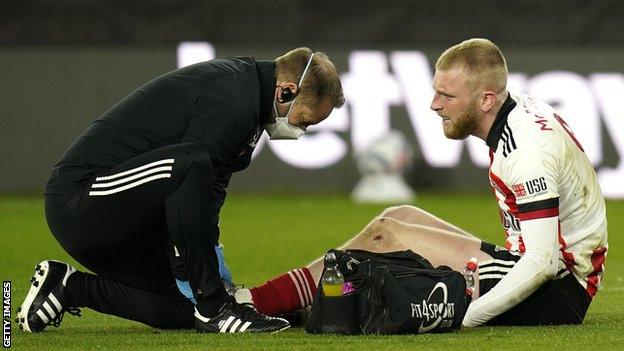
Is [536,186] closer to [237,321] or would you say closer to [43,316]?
[237,321]

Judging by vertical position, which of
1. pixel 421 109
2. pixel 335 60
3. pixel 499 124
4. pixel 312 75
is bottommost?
pixel 421 109

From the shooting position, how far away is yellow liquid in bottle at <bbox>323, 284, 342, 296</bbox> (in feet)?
16.9

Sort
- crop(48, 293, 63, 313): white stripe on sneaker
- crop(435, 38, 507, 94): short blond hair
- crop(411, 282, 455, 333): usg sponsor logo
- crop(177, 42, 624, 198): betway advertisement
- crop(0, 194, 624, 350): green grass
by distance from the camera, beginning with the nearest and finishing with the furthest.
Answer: crop(0, 194, 624, 350): green grass, crop(411, 282, 455, 333): usg sponsor logo, crop(435, 38, 507, 94): short blond hair, crop(48, 293, 63, 313): white stripe on sneaker, crop(177, 42, 624, 198): betway advertisement

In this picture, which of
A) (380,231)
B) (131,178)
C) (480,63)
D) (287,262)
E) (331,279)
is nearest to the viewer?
(331,279)

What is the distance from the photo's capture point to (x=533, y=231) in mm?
5184

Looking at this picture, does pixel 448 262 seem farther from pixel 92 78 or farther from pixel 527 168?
pixel 92 78

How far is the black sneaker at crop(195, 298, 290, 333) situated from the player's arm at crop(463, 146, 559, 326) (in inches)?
34.1

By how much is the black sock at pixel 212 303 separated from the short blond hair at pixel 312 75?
880mm

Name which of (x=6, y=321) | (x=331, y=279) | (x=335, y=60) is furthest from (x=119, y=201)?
(x=335, y=60)

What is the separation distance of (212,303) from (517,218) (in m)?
1.30

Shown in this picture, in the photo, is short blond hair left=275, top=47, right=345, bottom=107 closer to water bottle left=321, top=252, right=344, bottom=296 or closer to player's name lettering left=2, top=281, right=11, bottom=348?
water bottle left=321, top=252, right=344, bottom=296

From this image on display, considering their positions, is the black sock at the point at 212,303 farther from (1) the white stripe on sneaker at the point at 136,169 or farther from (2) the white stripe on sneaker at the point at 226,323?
(1) the white stripe on sneaker at the point at 136,169

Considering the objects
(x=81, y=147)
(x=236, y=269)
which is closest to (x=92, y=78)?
(x=236, y=269)

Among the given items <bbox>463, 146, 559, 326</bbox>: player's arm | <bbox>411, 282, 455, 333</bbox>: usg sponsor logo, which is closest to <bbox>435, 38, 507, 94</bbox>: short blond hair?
<bbox>463, 146, 559, 326</bbox>: player's arm
